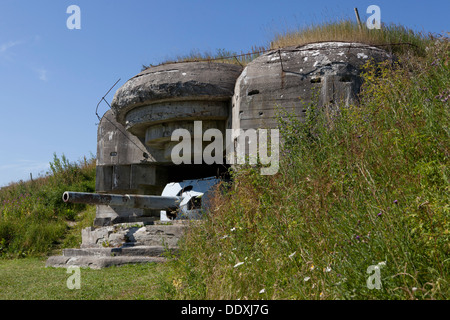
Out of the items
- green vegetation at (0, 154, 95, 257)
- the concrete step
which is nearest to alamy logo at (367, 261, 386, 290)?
the concrete step

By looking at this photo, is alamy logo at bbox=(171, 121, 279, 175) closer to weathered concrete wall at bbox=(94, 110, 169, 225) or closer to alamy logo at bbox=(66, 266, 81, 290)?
weathered concrete wall at bbox=(94, 110, 169, 225)

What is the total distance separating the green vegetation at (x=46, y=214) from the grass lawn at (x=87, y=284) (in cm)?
262

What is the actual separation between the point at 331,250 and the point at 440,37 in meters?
4.07

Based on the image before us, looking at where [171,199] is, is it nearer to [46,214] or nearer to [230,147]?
[230,147]

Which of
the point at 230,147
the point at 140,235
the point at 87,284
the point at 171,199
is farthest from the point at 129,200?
the point at 87,284

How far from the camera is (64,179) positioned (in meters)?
14.0

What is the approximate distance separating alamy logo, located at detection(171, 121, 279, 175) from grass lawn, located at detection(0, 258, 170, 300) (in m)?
1.88

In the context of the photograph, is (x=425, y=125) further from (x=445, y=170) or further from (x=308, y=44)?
(x=308, y=44)

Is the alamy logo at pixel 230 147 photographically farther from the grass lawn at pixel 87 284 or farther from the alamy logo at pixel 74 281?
the alamy logo at pixel 74 281

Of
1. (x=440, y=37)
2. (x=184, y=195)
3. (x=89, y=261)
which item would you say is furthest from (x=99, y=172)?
(x=440, y=37)

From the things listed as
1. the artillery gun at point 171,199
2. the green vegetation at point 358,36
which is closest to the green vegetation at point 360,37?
the green vegetation at point 358,36

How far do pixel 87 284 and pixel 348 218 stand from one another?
2.96 metres

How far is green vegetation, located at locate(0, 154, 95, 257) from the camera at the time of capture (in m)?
8.48

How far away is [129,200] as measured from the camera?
7000mm
